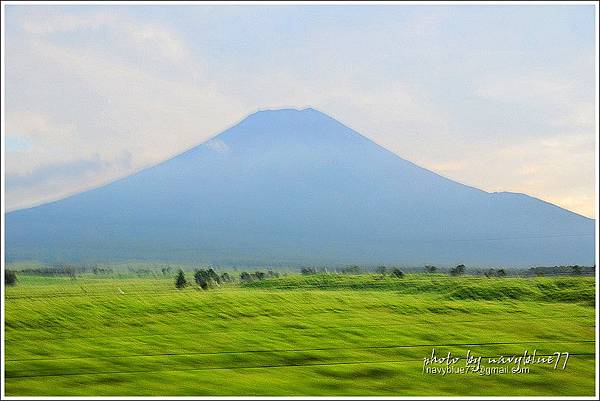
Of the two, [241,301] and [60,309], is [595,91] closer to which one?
[241,301]

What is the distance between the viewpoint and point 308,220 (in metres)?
4.40

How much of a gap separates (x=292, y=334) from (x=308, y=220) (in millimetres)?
826

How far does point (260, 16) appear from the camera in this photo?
14.1ft

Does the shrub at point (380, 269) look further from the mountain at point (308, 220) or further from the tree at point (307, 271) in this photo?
the tree at point (307, 271)

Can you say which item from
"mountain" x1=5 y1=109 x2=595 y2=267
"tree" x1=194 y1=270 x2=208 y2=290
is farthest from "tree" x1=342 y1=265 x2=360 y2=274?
"tree" x1=194 y1=270 x2=208 y2=290

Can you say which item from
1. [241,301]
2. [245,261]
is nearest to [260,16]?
[245,261]

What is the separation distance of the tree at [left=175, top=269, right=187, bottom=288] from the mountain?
0.10m

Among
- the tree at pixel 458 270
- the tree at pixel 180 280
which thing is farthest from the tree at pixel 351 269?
the tree at pixel 180 280

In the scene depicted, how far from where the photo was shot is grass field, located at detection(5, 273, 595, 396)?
390cm

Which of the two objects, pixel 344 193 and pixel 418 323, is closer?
pixel 418 323

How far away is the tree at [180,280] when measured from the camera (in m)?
4.29

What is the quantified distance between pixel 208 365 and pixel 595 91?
127 inches

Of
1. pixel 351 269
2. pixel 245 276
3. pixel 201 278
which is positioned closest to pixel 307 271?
pixel 351 269

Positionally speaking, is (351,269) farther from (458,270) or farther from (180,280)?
(180,280)
